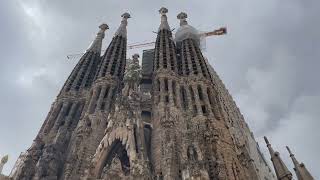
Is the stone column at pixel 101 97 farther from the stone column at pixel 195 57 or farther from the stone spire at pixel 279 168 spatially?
the stone spire at pixel 279 168

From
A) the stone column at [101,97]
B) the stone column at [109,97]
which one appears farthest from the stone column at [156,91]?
the stone column at [101,97]

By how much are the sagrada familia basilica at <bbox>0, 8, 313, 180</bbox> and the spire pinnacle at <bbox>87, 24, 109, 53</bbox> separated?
621cm

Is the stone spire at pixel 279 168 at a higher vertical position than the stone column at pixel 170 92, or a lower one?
lower

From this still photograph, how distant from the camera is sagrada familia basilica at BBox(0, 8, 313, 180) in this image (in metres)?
25.4

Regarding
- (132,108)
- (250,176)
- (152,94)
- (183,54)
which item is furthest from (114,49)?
(250,176)

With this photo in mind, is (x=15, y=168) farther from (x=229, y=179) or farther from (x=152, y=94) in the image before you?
(x=229, y=179)

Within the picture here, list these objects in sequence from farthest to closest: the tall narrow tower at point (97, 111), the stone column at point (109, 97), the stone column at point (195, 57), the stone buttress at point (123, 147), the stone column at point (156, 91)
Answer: the stone column at point (195, 57), the stone column at point (109, 97), the stone column at point (156, 91), the tall narrow tower at point (97, 111), the stone buttress at point (123, 147)

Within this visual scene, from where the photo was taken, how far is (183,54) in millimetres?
41406

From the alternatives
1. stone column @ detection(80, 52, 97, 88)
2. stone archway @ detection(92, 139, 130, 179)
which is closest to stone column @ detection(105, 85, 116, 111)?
stone column @ detection(80, 52, 97, 88)

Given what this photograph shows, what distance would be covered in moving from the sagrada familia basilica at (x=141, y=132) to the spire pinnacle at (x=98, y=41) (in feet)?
20.4

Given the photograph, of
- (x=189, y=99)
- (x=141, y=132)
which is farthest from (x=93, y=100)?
(x=189, y=99)

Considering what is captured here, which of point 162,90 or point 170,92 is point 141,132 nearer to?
point 170,92

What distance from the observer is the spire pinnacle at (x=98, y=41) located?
46.9 m

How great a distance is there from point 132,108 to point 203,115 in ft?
19.5
